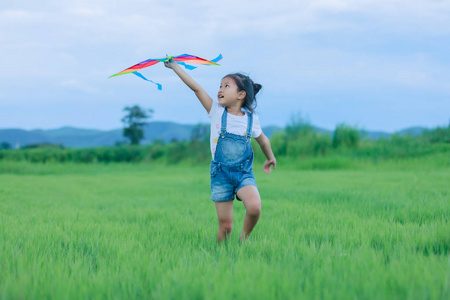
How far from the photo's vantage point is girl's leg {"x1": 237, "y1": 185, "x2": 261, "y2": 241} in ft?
9.34

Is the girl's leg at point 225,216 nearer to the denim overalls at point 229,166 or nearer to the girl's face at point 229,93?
the denim overalls at point 229,166

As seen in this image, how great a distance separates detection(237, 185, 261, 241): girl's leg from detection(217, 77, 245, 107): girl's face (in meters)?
0.70

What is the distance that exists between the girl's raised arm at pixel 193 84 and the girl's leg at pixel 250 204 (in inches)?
29.0

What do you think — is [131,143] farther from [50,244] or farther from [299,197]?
[50,244]

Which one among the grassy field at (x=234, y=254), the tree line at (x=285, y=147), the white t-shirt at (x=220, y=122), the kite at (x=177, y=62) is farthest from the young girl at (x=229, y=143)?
the tree line at (x=285, y=147)

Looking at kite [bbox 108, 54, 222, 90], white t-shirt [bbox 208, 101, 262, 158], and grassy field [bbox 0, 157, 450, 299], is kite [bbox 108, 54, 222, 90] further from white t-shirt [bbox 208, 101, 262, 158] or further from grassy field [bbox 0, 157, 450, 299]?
grassy field [bbox 0, 157, 450, 299]

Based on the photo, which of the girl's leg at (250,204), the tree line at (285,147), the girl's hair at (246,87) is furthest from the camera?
the tree line at (285,147)

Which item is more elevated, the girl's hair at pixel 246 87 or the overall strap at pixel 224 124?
the girl's hair at pixel 246 87

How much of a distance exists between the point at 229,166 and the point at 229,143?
0.62 ft

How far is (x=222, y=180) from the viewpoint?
302 cm

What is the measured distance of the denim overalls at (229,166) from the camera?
118 inches

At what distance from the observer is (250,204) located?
285 cm

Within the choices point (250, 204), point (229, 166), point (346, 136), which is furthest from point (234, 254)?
point (346, 136)

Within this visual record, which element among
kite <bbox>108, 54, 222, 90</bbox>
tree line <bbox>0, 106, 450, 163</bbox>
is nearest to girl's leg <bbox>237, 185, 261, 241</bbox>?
kite <bbox>108, 54, 222, 90</bbox>
